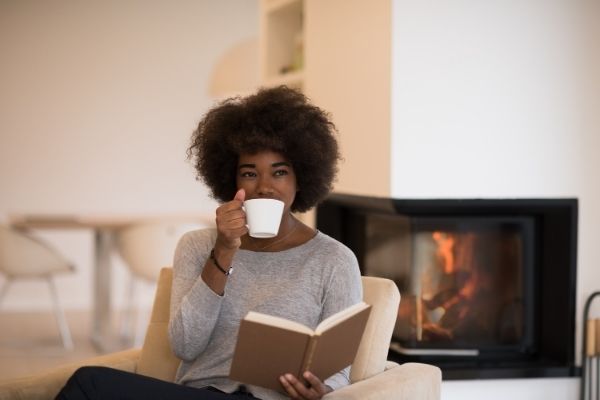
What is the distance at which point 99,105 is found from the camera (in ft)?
22.5

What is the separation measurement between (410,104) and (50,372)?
1598 mm

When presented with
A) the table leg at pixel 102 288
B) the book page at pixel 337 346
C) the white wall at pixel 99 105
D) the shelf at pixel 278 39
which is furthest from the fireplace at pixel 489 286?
the white wall at pixel 99 105

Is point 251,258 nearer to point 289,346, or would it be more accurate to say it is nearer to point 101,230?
point 289,346

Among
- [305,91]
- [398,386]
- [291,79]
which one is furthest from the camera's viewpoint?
[291,79]

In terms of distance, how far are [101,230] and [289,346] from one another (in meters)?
3.86

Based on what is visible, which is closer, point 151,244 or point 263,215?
point 263,215

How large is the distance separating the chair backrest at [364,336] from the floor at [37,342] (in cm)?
219

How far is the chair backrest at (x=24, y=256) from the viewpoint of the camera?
17.5ft

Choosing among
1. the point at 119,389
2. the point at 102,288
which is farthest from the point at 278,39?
the point at 119,389

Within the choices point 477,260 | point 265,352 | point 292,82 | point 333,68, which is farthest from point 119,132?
point 265,352

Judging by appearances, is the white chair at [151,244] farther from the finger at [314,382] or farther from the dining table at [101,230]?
the finger at [314,382]

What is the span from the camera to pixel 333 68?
3807 mm

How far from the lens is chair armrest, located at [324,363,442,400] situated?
2.01m

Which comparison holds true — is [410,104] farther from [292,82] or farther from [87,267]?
[87,267]
